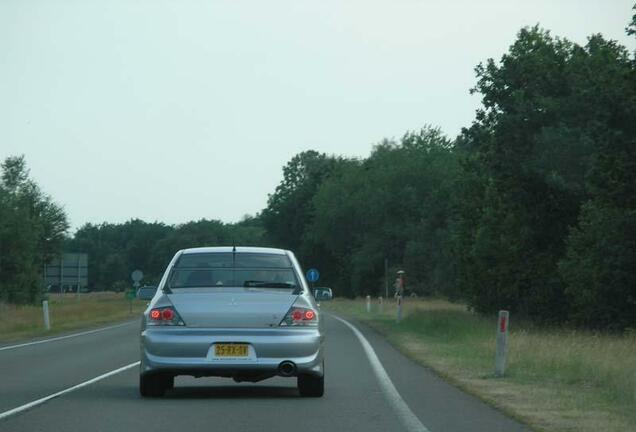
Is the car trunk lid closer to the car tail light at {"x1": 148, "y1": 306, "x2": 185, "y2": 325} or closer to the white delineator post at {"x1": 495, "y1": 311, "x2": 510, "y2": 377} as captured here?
the car tail light at {"x1": 148, "y1": 306, "x2": 185, "y2": 325}

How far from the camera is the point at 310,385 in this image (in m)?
14.7

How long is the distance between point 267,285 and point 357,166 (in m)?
118

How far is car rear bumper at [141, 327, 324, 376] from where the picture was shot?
46.1 ft

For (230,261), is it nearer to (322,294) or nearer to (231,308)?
(231,308)

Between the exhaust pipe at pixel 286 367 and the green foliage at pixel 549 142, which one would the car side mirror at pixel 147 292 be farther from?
the green foliage at pixel 549 142

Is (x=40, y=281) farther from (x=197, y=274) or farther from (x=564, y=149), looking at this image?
(x=197, y=274)

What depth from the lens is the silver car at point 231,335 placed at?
1407cm

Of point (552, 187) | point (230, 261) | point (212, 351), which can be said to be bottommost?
point (212, 351)

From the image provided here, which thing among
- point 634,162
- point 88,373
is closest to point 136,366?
point 88,373

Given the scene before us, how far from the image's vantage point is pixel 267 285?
1481 centimetres

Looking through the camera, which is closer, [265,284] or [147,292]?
[265,284]

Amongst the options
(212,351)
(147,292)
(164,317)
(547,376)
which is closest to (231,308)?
(212,351)

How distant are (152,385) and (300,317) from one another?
1.81 metres

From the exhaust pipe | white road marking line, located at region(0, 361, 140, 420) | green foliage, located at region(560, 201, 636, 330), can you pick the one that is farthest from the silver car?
green foliage, located at region(560, 201, 636, 330)
